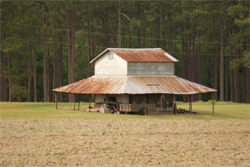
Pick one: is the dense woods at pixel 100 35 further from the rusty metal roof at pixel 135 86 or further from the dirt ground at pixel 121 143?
the dirt ground at pixel 121 143

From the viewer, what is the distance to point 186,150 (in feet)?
78.5

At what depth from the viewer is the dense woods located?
6700 centimetres

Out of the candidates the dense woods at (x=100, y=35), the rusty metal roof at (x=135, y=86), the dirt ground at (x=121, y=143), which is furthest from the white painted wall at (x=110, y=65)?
the dense woods at (x=100, y=35)

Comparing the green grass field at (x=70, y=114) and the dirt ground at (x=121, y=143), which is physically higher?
the green grass field at (x=70, y=114)

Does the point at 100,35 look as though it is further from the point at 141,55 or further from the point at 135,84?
the point at 135,84

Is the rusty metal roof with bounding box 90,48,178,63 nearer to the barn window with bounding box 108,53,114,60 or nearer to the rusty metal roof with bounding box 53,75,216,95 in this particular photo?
the barn window with bounding box 108,53,114,60

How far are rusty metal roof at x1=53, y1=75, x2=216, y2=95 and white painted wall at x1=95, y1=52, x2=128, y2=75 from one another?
0.67 meters

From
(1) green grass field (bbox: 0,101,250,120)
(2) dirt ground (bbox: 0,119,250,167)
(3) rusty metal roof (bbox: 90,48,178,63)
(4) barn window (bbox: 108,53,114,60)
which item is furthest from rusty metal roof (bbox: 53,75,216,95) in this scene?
(2) dirt ground (bbox: 0,119,250,167)

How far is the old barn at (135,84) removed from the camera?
47031 mm

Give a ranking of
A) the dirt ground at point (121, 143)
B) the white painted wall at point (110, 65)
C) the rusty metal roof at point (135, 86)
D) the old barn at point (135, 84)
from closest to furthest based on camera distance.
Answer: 1. the dirt ground at point (121, 143)
2. the rusty metal roof at point (135, 86)
3. the old barn at point (135, 84)
4. the white painted wall at point (110, 65)

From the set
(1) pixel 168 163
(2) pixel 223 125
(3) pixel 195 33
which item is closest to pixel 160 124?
(2) pixel 223 125

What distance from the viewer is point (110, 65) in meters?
51.6

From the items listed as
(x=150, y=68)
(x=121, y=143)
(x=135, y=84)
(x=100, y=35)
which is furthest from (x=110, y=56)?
Result: (x=100, y=35)

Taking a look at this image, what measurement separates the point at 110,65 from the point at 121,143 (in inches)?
1029
